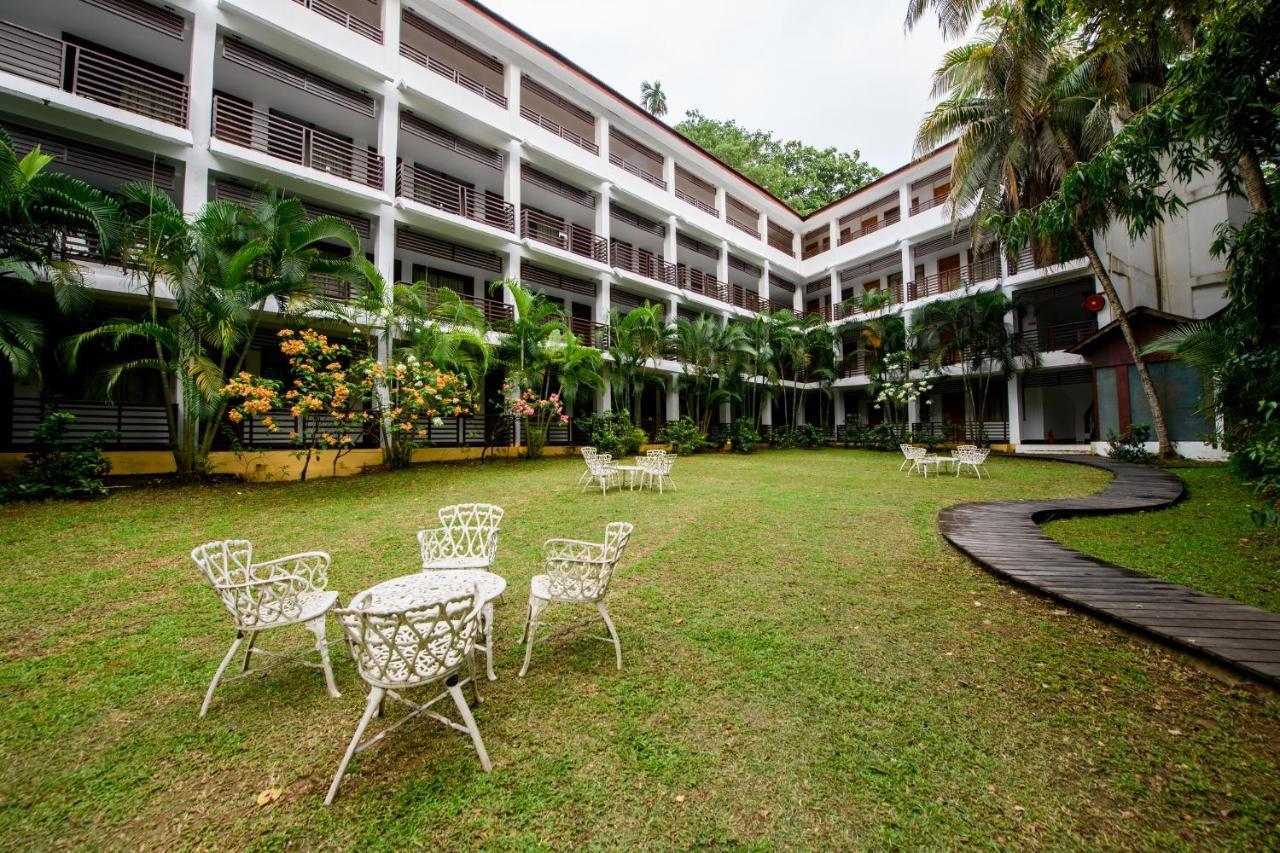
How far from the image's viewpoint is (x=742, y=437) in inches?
731

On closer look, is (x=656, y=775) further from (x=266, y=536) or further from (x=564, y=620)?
(x=266, y=536)

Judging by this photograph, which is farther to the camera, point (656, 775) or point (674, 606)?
point (674, 606)

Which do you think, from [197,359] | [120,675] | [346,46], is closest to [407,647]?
[120,675]

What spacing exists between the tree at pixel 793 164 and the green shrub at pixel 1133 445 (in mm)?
21851

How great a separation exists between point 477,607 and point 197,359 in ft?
27.9

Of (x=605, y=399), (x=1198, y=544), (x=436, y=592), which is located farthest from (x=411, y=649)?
(x=605, y=399)

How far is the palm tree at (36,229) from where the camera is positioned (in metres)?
6.47

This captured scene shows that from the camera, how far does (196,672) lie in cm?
290

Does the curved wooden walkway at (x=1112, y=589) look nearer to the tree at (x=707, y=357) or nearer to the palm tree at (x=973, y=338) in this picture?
the tree at (x=707, y=357)

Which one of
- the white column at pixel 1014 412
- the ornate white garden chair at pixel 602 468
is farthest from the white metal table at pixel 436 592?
the white column at pixel 1014 412

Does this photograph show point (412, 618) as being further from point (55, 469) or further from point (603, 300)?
point (603, 300)

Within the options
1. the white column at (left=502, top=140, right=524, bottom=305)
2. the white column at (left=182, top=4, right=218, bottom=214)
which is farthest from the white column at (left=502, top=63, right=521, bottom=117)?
the white column at (left=182, top=4, right=218, bottom=214)

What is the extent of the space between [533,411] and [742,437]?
9.12 metres

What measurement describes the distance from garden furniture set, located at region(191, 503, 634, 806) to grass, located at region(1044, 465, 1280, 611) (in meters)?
5.12
